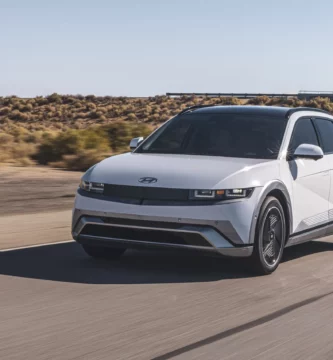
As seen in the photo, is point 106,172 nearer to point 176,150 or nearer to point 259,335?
point 176,150

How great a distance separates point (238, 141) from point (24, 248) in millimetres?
2719

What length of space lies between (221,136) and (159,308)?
3.08 meters

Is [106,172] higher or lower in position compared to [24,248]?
higher

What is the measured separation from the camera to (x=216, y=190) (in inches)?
337

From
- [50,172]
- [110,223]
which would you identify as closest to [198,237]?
[110,223]

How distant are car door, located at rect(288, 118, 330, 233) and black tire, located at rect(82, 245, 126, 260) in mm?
1874

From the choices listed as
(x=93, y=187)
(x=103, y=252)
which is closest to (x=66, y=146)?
(x=103, y=252)

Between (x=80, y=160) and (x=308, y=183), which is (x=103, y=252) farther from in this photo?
(x=80, y=160)

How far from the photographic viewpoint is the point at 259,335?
654 centimetres

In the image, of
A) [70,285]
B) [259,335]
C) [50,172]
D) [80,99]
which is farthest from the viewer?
[80,99]

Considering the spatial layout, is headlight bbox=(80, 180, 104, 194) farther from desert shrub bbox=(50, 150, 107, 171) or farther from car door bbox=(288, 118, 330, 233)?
desert shrub bbox=(50, 150, 107, 171)

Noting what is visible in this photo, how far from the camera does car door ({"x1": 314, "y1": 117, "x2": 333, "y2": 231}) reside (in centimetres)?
1052

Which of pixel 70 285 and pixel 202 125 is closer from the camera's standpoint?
pixel 70 285

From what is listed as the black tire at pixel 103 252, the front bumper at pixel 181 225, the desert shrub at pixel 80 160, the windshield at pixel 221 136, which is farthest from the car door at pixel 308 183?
the desert shrub at pixel 80 160
